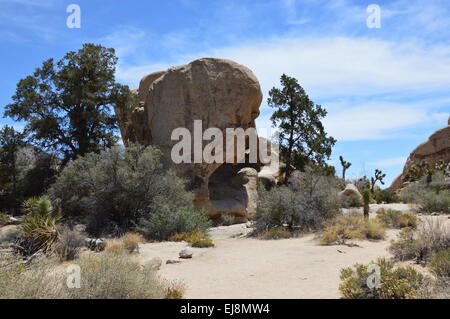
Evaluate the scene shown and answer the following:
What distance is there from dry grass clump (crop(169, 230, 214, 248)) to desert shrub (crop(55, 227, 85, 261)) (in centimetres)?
376

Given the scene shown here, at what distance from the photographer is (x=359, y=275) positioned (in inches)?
280

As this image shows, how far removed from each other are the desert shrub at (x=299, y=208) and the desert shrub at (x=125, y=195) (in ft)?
8.82

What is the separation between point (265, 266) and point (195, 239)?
178 inches

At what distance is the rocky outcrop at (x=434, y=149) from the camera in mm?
42188

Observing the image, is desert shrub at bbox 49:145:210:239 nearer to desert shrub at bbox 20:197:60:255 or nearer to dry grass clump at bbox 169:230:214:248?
dry grass clump at bbox 169:230:214:248

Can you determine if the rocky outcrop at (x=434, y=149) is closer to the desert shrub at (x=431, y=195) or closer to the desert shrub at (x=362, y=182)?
the desert shrub at (x=362, y=182)

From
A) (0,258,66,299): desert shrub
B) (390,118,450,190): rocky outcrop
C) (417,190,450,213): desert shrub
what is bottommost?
(0,258,66,299): desert shrub

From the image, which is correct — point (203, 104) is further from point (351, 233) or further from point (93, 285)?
point (93, 285)

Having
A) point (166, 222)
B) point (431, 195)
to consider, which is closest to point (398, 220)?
point (431, 195)

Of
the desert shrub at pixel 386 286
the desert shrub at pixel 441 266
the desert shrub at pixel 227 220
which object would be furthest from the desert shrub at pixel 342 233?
the desert shrub at pixel 227 220

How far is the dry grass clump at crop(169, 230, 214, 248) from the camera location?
13328 mm

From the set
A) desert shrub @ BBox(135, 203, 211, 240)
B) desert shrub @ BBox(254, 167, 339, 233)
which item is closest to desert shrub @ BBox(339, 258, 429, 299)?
desert shrub @ BBox(254, 167, 339, 233)
